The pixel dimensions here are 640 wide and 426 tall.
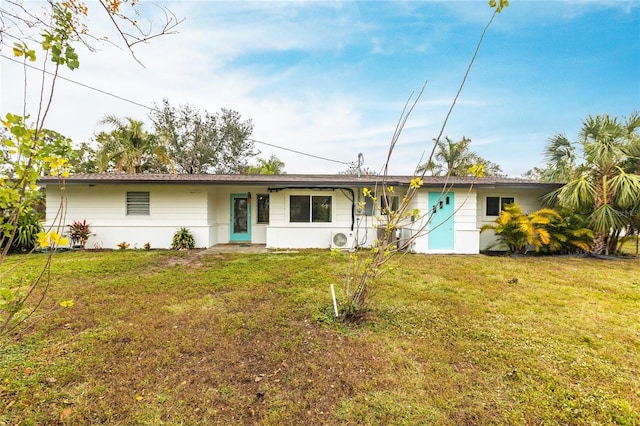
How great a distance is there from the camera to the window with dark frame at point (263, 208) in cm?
1126

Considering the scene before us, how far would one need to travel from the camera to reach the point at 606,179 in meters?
8.35

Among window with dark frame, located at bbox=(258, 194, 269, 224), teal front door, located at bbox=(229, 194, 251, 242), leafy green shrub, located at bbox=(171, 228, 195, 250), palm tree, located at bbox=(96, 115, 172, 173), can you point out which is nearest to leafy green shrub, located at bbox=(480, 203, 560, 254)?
window with dark frame, located at bbox=(258, 194, 269, 224)

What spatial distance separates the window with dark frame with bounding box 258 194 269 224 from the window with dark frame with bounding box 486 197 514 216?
29.4 feet

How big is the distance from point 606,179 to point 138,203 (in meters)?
15.7

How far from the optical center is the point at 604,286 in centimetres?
575

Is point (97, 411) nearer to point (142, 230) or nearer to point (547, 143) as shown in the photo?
point (142, 230)

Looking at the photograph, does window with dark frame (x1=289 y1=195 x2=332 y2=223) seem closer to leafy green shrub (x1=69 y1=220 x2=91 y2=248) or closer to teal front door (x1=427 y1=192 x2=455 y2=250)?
teal front door (x1=427 y1=192 x2=455 y2=250)

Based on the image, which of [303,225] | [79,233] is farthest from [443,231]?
[79,233]

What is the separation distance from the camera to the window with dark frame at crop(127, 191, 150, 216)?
33.0 feet

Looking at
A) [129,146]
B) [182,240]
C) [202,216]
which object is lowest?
[182,240]

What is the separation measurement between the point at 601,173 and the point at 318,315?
10.3 metres

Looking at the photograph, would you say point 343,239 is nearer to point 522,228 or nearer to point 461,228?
point 461,228

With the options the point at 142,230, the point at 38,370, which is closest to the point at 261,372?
the point at 38,370

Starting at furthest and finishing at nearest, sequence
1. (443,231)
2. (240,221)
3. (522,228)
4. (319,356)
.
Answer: (240,221)
(443,231)
(522,228)
(319,356)
